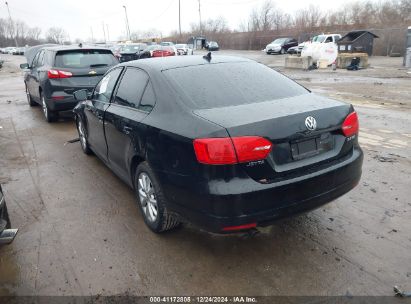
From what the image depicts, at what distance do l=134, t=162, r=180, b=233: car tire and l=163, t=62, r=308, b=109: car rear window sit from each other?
2.60 ft

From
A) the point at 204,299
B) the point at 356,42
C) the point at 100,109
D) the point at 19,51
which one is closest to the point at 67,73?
the point at 100,109

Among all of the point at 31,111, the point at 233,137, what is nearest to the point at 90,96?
the point at 233,137

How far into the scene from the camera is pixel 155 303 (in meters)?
2.64

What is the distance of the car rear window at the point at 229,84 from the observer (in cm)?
316

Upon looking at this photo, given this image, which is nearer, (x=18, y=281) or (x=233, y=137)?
(x=233, y=137)

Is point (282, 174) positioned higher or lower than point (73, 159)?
higher

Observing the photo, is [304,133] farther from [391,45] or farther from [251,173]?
[391,45]

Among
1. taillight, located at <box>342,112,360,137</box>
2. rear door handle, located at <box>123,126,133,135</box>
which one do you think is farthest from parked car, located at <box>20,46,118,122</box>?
taillight, located at <box>342,112,360,137</box>

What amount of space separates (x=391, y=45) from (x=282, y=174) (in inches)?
1280

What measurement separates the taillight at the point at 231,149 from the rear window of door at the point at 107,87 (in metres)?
2.18

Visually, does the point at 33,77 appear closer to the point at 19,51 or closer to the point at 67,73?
the point at 67,73

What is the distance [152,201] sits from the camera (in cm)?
344

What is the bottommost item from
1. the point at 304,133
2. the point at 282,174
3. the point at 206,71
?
the point at 282,174

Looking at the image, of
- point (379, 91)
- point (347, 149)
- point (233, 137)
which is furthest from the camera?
point (379, 91)
